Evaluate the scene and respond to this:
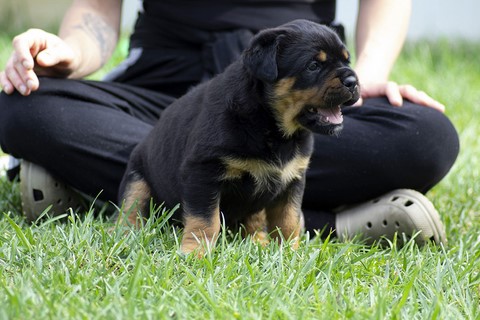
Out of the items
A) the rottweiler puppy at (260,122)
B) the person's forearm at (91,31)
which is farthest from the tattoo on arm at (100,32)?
the rottweiler puppy at (260,122)

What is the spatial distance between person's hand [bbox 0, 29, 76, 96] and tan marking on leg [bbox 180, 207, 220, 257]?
1.06 meters

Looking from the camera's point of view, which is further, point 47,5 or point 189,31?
point 47,5

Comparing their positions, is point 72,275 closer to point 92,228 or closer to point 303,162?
Answer: point 92,228

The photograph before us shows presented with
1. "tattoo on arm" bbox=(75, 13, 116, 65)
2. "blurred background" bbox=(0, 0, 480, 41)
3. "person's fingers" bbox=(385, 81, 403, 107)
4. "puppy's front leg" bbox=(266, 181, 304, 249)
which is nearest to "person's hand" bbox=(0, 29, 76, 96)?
"tattoo on arm" bbox=(75, 13, 116, 65)

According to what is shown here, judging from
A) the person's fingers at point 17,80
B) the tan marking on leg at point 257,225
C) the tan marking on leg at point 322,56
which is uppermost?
the tan marking on leg at point 322,56

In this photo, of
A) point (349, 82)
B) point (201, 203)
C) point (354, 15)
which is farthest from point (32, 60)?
point (354, 15)

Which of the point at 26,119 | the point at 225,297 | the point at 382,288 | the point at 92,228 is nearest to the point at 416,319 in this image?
the point at 382,288

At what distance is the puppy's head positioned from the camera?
8.68ft

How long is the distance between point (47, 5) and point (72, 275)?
7.52 m

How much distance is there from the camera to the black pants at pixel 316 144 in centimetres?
342

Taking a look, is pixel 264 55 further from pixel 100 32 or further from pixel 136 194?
pixel 100 32

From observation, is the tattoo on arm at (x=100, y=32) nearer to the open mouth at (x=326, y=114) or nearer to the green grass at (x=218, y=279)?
the green grass at (x=218, y=279)

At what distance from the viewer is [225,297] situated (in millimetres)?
2234

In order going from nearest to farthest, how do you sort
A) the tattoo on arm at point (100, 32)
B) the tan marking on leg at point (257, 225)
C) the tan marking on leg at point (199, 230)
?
the tan marking on leg at point (199, 230)
the tan marking on leg at point (257, 225)
the tattoo on arm at point (100, 32)
